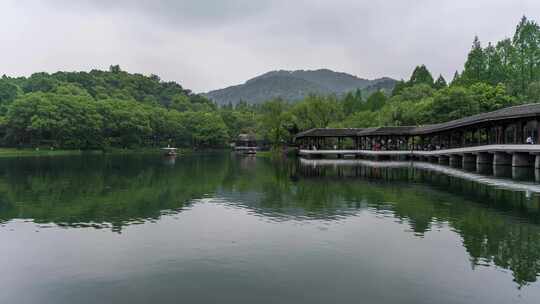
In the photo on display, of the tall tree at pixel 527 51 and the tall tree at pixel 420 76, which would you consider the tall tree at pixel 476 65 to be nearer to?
the tall tree at pixel 527 51

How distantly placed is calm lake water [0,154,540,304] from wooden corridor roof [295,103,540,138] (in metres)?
11.6

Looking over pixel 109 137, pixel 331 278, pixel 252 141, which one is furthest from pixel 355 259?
pixel 252 141

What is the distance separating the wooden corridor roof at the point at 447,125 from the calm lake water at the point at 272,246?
11550 millimetres

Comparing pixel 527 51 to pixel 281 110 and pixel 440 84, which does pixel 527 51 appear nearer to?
pixel 440 84

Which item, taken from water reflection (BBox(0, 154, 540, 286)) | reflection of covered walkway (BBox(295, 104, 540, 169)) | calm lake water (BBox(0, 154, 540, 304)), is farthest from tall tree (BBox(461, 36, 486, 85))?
calm lake water (BBox(0, 154, 540, 304))

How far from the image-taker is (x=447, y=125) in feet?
155

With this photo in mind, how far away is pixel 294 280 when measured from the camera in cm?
1088

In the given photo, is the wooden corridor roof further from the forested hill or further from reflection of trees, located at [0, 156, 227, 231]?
the forested hill

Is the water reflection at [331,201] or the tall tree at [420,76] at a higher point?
the tall tree at [420,76]

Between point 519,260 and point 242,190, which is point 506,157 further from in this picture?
point 519,260

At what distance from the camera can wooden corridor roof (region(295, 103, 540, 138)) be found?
3449cm

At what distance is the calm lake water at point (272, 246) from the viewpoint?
1016 cm

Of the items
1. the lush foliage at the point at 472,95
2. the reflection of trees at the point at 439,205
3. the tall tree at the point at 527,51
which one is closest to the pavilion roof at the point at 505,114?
the reflection of trees at the point at 439,205

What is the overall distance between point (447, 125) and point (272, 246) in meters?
38.9
